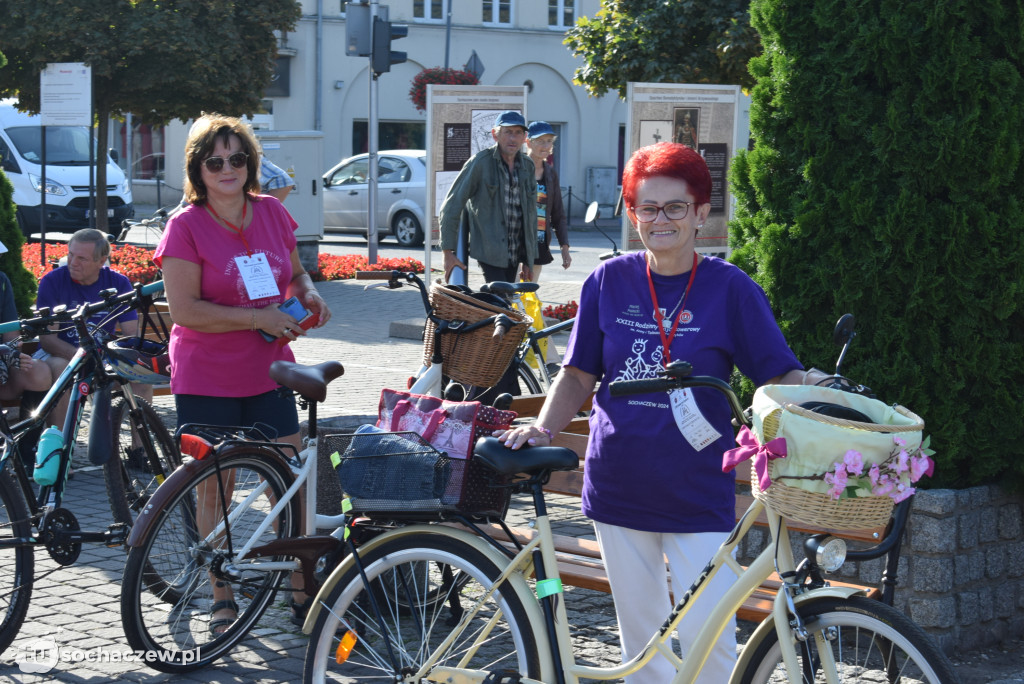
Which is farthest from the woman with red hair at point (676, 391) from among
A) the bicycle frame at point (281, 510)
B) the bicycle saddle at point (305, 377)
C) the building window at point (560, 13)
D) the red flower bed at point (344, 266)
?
the building window at point (560, 13)

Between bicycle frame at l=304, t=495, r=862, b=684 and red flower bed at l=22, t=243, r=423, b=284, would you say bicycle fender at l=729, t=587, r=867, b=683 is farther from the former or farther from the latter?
red flower bed at l=22, t=243, r=423, b=284

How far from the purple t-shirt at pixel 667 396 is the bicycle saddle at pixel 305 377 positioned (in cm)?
124

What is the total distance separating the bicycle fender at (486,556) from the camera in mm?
3316

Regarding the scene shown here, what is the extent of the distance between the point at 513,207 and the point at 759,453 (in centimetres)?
690

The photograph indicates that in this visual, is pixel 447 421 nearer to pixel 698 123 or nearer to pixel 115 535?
pixel 115 535

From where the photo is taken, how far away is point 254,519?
4.48 metres

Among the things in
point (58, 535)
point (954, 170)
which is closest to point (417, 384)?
point (58, 535)

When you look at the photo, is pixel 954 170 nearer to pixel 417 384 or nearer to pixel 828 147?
pixel 828 147

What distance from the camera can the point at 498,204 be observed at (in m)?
9.54

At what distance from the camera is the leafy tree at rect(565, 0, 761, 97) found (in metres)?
15.1

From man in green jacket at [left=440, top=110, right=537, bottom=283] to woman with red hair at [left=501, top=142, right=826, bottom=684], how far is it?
571cm

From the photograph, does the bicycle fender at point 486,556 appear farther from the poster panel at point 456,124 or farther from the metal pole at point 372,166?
the metal pole at point 372,166

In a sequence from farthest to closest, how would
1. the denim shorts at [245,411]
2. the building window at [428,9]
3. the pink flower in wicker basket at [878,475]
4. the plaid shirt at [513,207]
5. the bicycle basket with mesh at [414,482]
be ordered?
1. the building window at [428,9]
2. the plaid shirt at [513,207]
3. the denim shorts at [245,411]
4. the bicycle basket with mesh at [414,482]
5. the pink flower in wicker basket at [878,475]

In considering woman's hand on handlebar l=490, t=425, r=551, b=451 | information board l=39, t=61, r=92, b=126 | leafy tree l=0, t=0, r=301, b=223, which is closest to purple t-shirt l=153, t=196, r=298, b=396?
woman's hand on handlebar l=490, t=425, r=551, b=451
